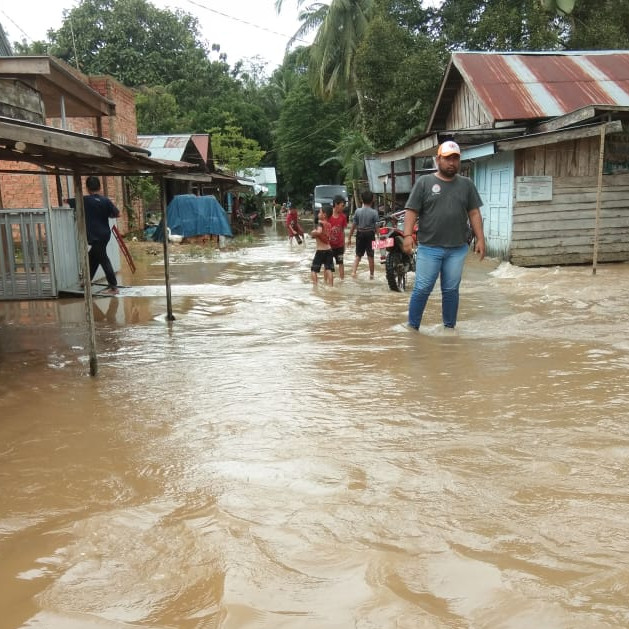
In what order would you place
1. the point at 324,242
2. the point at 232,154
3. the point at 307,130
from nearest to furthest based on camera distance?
the point at 324,242 < the point at 232,154 < the point at 307,130

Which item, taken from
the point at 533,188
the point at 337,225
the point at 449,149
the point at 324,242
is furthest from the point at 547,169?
the point at 449,149

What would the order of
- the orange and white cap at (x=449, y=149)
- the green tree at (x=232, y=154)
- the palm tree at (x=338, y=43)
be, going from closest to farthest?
the orange and white cap at (x=449, y=149) → the palm tree at (x=338, y=43) → the green tree at (x=232, y=154)

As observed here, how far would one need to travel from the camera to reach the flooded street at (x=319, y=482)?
2271mm

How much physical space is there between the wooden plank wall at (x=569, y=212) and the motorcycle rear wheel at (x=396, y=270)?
12.1ft

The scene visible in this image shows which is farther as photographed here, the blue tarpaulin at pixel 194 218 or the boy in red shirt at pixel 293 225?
the blue tarpaulin at pixel 194 218

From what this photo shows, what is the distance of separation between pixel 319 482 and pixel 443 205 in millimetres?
3734

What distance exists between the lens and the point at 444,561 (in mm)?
2473

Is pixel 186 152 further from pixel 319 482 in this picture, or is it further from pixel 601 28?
pixel 319 482

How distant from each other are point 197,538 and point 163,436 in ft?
4.15

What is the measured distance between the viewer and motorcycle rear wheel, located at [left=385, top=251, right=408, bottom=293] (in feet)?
32.0

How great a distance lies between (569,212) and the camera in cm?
1260

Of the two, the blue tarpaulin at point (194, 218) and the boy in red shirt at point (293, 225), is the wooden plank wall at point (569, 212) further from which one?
the blue tarpaulin at point (194, 218)

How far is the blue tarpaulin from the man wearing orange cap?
49.7 feet

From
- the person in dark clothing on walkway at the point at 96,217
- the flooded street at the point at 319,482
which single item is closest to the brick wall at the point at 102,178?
the person in dark clothing on walkway at the point at 96,217
